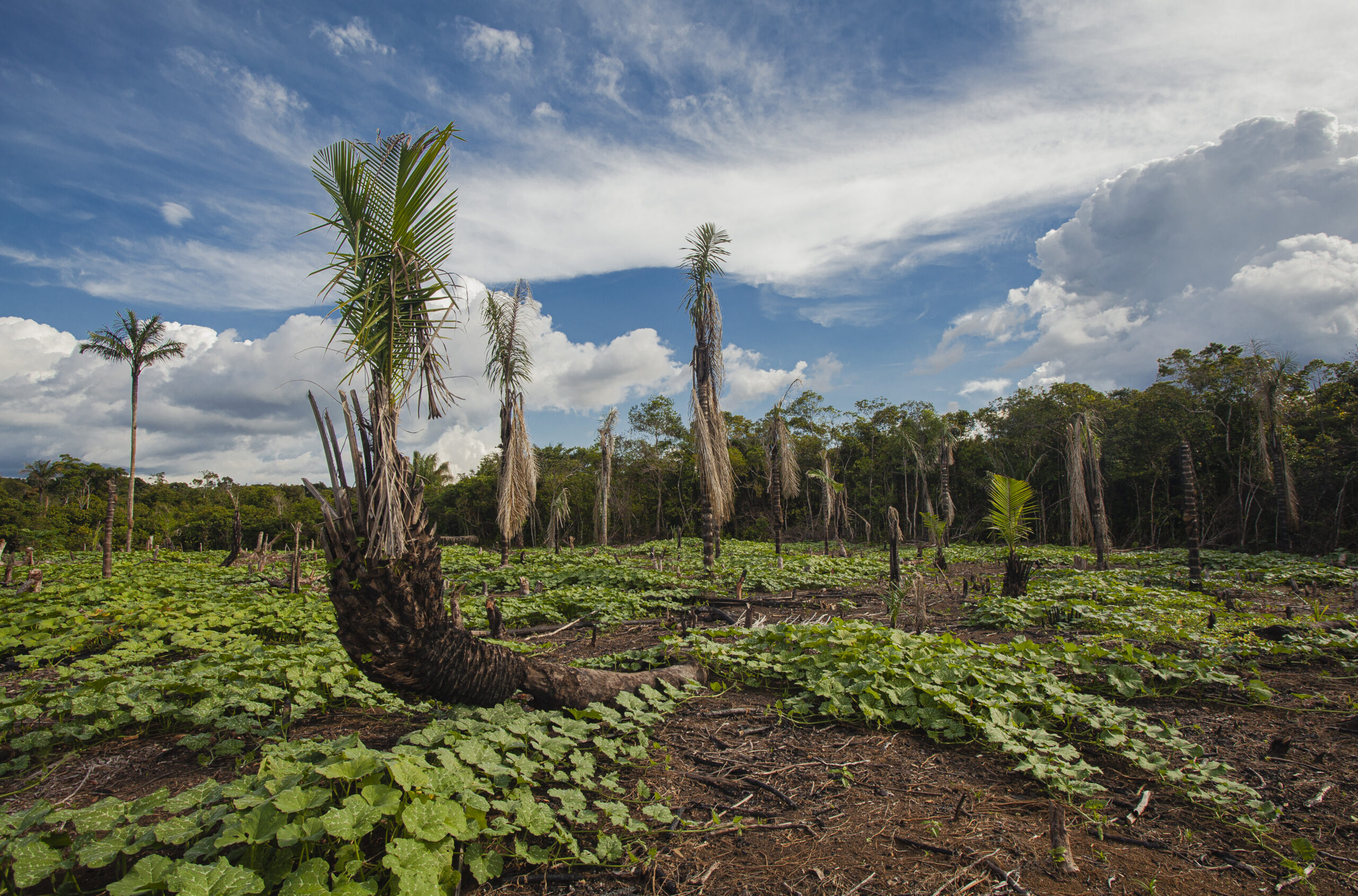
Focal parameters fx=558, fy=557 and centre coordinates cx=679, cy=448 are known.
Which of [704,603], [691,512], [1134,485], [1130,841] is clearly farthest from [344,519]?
[691,512]

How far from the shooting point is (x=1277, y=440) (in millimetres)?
15055

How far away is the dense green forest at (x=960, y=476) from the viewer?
16.0 meters

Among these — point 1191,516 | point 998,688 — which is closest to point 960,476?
point 1191,516

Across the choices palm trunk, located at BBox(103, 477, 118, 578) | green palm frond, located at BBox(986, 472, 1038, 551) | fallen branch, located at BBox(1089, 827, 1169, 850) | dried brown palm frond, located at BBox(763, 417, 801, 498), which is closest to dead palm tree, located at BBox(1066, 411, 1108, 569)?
green palm frond, located at BBox(986, 472, 1038, 551)

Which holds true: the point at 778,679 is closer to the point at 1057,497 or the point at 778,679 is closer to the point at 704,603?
the point at 704,603

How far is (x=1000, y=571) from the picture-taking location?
13891 mm

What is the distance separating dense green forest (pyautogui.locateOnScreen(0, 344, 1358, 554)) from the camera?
1597cm

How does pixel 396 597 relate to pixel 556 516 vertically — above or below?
above

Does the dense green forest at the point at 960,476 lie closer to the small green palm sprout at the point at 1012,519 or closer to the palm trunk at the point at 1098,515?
the palm trunk at the point at 1098,515

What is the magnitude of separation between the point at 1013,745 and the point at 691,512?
27.2 meters

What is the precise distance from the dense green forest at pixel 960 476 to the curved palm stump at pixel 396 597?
9.59 m

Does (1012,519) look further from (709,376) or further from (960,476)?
(960,476)

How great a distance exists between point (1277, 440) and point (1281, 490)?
1.36 meters

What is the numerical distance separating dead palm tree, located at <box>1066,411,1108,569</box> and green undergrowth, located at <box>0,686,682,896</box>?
12.4 meters
